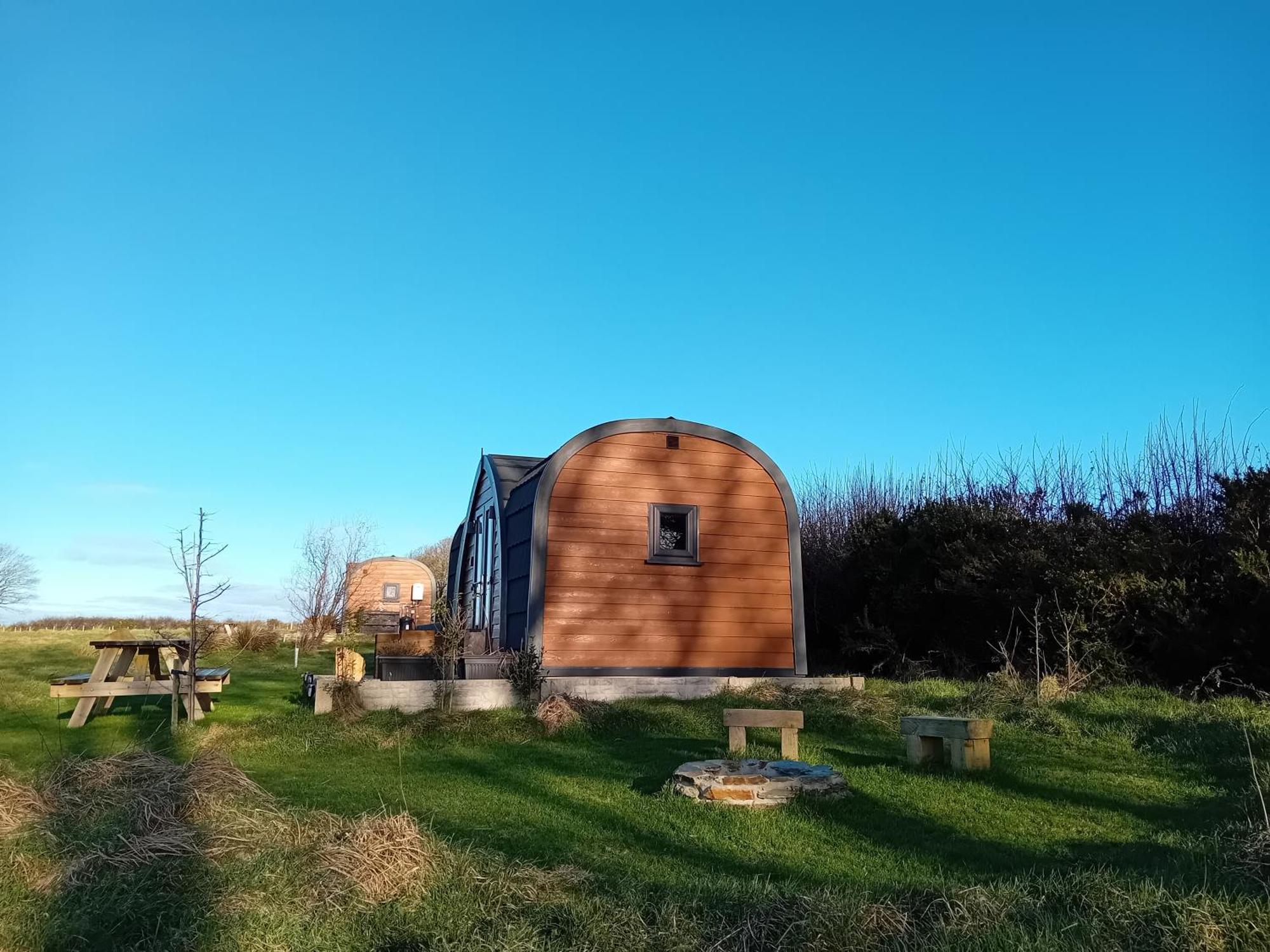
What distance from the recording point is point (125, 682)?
12273mm

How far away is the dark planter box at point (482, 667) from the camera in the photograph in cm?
1345

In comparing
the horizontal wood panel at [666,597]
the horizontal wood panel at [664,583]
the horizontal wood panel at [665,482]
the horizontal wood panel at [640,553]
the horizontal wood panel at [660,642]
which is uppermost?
the horizontal wood panel at [665,482]

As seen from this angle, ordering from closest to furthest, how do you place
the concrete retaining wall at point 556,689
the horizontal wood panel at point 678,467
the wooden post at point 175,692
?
the wooden post at point 175,692, the concrete retaining wall at point 556,689, the horizontal wood panel at point 678,467

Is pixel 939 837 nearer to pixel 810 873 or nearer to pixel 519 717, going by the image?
pixel 810 873

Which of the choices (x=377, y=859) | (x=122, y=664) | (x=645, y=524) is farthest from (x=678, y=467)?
(x=377, y=859)

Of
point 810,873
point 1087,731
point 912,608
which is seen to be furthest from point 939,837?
point 912,608

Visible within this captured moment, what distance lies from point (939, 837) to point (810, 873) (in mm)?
1383

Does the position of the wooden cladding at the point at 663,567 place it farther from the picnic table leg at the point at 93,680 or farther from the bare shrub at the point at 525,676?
the picnic table leg at the point at 93,680

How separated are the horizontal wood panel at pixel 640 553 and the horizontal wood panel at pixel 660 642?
1071 mm

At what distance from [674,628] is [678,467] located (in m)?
2.38

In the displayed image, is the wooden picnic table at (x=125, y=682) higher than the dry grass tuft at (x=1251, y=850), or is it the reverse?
the wooden picnic table at (x=125, y=682)

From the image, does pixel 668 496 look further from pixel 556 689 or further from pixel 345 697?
pixel 345 697

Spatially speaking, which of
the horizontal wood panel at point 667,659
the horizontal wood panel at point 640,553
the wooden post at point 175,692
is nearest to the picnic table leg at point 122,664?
the wooden post at point 175,692

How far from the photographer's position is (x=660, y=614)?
14.2m
